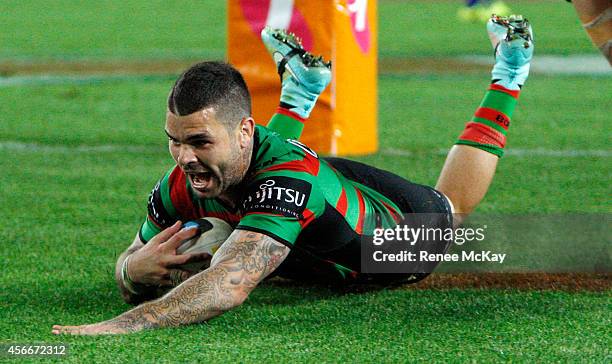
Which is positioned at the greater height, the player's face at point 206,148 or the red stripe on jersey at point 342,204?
the player's face at point 206,148

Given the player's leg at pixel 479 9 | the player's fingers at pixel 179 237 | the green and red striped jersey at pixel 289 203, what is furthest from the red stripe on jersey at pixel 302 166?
the player's leg at pixel 479 9

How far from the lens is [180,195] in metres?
4.60

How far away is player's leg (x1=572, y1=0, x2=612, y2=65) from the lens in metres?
4.68

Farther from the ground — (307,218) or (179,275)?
(307,218)

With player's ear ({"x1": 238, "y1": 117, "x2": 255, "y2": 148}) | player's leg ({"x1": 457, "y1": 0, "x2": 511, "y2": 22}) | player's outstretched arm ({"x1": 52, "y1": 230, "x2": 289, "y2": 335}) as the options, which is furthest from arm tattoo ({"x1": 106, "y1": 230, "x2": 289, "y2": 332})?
player's leg ({"x1": 457, "y1": 0, "x2": 511, "y2": 22})

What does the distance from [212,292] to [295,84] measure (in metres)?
1.85

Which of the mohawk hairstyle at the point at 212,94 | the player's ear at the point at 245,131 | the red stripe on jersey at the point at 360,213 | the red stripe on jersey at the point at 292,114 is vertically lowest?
the red stripe on jersey at the point at 360,213

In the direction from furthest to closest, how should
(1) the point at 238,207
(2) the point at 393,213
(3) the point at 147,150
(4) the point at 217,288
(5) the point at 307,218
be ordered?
(3) the point at 147,150 → (2) the point at 393,213 → (1) the point at 238,207 → (5) the point at 307,218 → (4) the point at 217,288

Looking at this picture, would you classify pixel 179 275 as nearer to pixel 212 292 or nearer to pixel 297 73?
pixel 212 292

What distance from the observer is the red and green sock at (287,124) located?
546cm

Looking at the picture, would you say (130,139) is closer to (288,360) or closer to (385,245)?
(385,245)

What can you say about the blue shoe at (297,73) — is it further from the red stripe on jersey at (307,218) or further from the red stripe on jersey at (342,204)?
the red stripe on jersey at (307,218)

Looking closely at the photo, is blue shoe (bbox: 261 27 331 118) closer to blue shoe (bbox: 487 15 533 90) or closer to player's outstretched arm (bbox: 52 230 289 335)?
blue shoe (bbox: 487 15 533 90)

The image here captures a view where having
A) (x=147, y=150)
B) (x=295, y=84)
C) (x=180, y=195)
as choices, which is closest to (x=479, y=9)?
(x=147, y=150)
